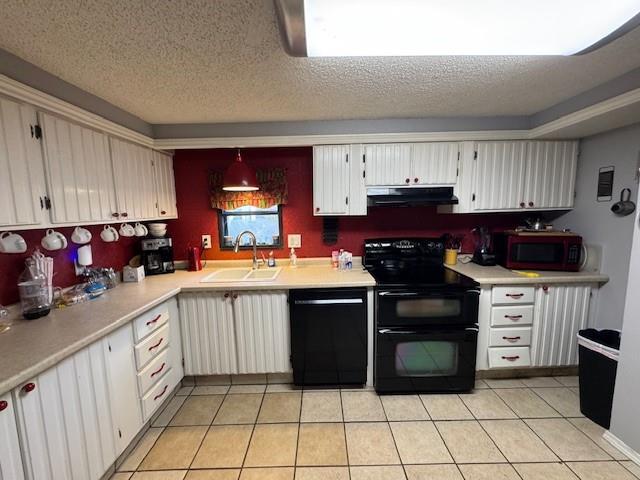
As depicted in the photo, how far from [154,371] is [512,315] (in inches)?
111

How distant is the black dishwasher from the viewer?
2.12 metres

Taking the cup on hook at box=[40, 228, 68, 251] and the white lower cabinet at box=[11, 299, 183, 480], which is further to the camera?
the cup on hook at box=[40, 228, 68, 251]

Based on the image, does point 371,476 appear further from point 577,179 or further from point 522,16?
point 577,179

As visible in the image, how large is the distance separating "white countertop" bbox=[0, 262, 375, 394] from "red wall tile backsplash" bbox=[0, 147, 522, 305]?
34cm

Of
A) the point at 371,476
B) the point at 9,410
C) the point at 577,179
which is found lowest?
the point at 371,476

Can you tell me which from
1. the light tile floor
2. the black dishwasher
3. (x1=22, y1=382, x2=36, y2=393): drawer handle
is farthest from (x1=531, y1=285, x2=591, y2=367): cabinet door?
(x1=22, y1=382, x2=36, y2=393): drawer handle

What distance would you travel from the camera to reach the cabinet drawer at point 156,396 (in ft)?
5.76

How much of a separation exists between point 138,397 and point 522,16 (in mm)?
2798

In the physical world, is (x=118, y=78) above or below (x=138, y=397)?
above

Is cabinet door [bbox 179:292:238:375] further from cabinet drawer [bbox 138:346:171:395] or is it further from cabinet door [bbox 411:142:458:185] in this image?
cabinet door [bbox 411:142:458:185]

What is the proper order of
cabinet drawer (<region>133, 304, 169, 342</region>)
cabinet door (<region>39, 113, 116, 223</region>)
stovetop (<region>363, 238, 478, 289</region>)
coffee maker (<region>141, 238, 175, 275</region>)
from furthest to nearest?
stovetop (<region>363, 238, 478, 289</region>) < coffee maker (<region>141, 238, 175, 275</region>) < cabinet drawer (<region>133, 304, 169, 342</region>) < cabinet door (<region>39, 113, 116, 223</region>)

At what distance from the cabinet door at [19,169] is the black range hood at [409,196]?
87.4 inches

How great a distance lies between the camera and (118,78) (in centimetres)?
156

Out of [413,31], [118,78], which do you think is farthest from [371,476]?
[118,78]
